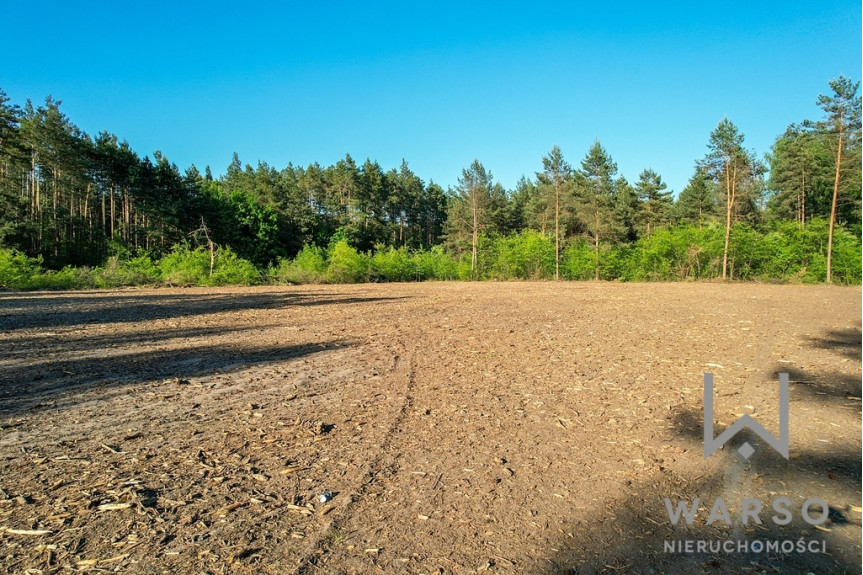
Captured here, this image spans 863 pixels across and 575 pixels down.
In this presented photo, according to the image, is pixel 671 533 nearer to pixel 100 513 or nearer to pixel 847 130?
pixel 100 513

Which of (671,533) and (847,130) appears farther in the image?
(847,130)

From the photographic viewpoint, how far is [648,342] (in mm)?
6699

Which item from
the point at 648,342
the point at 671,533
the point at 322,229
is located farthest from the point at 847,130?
the point at 322,229

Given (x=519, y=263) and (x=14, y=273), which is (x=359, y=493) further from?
(x=519, y=263)

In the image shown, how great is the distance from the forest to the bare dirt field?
21336 mm

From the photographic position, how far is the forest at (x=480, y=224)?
24.2 meters

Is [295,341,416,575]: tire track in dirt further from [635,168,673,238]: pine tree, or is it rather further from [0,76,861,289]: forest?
[635,168,673,238]: pine tree

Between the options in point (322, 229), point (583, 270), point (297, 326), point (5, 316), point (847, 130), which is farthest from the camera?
point (322, 229)

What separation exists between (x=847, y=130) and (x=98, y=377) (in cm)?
3175

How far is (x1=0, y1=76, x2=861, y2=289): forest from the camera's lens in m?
24.2

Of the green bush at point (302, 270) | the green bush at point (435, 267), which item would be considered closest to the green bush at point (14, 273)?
the green bush at point (302, 270)

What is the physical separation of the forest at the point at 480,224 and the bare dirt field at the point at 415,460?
21.3 m

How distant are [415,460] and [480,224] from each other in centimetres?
3481

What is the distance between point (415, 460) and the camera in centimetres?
274
